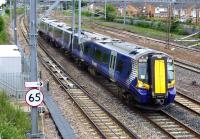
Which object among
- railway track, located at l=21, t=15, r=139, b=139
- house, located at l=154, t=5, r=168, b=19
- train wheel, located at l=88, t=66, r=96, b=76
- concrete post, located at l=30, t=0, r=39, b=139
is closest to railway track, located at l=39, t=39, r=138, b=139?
railway track, located at l=21, t=15, r=139, b=139

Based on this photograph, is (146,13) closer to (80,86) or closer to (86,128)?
(80,86)

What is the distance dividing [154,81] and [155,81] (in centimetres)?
4

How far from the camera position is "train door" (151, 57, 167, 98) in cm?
1875

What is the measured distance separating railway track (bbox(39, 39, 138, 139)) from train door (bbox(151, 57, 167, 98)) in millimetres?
1993

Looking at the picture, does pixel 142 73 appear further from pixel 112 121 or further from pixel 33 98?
pixel 33 98

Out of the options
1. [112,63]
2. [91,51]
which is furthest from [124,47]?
[91,51]

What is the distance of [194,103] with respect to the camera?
21734 mm

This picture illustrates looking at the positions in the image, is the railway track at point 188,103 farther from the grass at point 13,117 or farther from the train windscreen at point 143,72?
the grass at point 13,117

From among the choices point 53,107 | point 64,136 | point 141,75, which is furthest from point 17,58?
point 64,136

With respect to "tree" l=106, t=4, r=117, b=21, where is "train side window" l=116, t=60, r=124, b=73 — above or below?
below

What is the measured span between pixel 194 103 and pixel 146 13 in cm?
8351

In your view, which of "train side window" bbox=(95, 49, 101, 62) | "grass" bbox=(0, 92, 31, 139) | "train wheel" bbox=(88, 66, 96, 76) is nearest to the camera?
"grass" bbox=(0, 92, 31, 139)

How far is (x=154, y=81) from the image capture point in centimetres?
1877

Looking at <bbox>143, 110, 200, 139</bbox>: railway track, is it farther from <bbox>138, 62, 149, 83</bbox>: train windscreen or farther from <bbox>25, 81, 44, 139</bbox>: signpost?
<bbox>25, 81, 44, 139</bbox>: signpost
